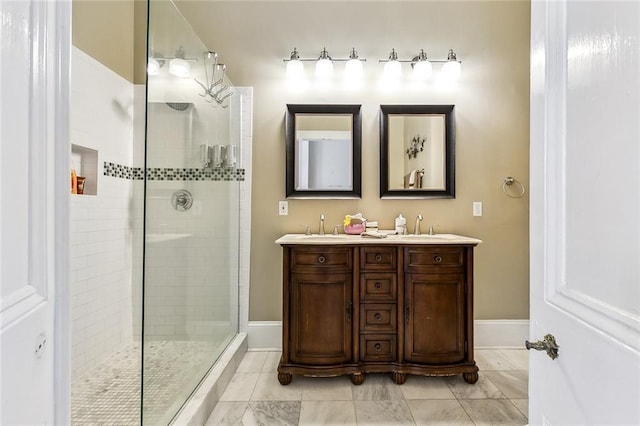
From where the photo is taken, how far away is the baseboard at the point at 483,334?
2611 mm

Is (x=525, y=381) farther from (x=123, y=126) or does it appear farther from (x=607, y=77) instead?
(x=123, y=126)

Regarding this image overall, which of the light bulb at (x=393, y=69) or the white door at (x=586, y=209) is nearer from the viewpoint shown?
the white door at (x=586, y=209)

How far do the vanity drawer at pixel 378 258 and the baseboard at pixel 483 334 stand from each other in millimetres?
954

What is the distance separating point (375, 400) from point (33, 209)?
195 cm

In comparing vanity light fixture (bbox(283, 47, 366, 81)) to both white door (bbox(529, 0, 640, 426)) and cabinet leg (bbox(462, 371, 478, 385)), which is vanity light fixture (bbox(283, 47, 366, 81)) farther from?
cabinet leg (bbox(462, 371, 478, 385))

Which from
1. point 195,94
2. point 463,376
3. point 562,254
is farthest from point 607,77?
point 463,376

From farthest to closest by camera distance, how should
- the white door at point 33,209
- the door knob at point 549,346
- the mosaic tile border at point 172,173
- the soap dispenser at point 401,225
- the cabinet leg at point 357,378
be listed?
1. the soap dispenser at point 401,225
2. the cabinet leg at point 357,378
3. the mosaic tile border at point 172,173
4. the door knob at point 549,346
5. the white door at point 33,209

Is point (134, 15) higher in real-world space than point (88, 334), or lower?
higher

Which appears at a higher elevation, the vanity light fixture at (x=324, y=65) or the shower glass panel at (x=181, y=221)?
the vanity light fixture at (x=324, y=65)

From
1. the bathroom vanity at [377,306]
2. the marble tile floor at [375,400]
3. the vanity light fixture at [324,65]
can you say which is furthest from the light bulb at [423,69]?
the marble tile floor at [375,400]

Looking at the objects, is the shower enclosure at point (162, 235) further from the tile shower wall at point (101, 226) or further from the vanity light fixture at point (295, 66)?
the vanity light fixture at point (295, 66)

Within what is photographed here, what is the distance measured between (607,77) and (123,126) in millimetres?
2835

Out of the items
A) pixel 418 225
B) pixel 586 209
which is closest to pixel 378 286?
pixel 418 225

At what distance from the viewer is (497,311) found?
266cm
